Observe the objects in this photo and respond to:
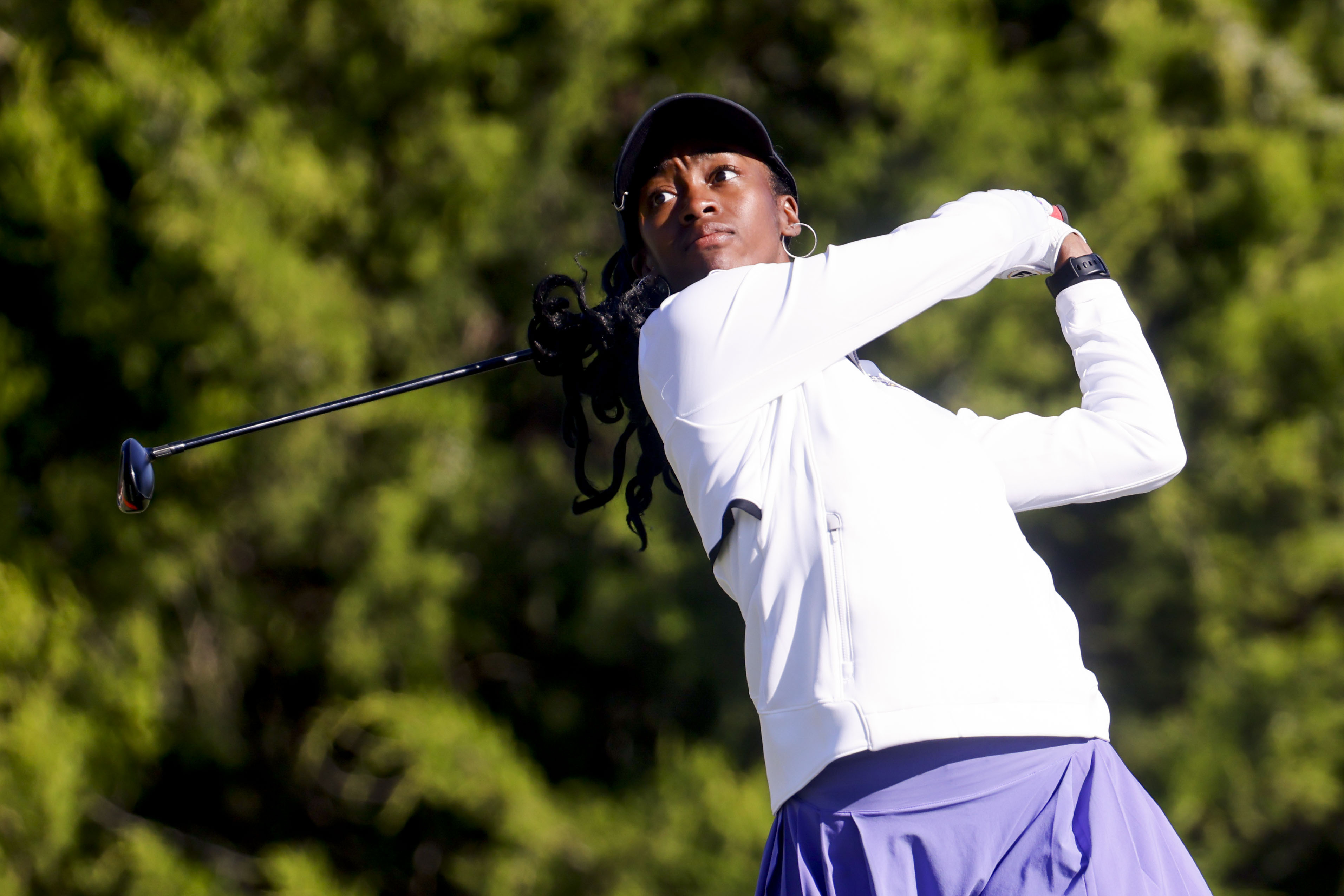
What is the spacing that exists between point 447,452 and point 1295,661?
260 centimetres

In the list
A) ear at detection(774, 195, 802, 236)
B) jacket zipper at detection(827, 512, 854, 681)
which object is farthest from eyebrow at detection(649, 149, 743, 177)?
jacket zipper at detection(827, 512, 854, 681)

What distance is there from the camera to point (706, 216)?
1.41 meters

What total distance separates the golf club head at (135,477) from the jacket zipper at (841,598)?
948mm

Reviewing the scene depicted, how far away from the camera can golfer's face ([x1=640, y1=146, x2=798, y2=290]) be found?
140cm

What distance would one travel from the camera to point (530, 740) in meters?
4.12

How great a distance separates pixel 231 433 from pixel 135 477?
0.16 metres

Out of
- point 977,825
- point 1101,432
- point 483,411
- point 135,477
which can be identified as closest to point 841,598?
point 977,825

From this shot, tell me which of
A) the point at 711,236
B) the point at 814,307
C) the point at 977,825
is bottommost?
the point at 977,825

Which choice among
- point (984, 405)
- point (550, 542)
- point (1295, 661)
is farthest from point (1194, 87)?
point (550, 542)

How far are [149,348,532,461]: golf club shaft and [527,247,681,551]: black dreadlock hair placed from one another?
0.04m

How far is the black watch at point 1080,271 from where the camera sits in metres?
1.28

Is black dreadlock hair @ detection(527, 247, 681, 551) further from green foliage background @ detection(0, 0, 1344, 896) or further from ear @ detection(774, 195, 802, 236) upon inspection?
green foliage background @ detection(0, 0, 1344, 896)

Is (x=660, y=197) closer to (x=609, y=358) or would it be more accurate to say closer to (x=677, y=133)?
(x=677, y=133)

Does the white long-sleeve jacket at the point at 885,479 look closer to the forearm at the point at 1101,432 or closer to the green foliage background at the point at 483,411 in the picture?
the forearm at the point at 1101,432
